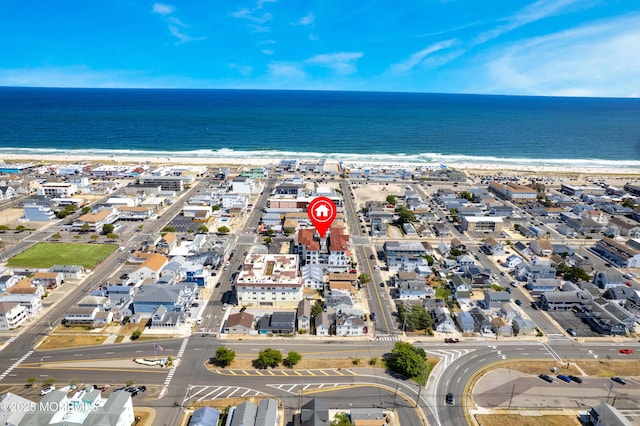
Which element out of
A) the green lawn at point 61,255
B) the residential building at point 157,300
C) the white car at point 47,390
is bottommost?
the white car at point 47,390

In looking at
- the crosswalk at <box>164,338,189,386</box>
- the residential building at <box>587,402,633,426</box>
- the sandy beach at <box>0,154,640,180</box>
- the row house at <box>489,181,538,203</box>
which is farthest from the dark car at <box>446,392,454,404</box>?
the sandy beach at <box>0,154,640,180</box>

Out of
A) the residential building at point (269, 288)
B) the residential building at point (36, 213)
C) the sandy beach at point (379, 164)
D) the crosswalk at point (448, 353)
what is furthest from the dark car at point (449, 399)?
the sandy beach at point (379, 164)

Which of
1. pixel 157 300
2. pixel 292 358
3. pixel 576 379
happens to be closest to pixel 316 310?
pixel 292 358

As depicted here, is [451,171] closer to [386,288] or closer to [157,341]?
[386,288]

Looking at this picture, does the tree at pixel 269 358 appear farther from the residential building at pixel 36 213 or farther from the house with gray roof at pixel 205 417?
the residential building at pixel 36 213

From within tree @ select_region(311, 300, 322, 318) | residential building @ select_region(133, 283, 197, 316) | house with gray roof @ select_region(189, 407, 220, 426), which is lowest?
house with gray roof @ select_region(189, 407, 220, 426)

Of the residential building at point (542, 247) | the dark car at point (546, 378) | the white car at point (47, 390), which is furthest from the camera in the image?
the residential building at point (542, 247)

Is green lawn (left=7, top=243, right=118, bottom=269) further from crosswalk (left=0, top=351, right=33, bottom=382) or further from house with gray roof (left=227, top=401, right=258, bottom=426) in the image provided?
house with gray roof (left=227, top=401, right=258, bottom=426)
